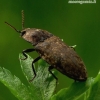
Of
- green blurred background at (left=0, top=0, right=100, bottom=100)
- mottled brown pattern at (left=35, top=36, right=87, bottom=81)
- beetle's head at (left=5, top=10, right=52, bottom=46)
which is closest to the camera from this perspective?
mottled brown pattern at (left=35, top=36, right=87, bottom=81)

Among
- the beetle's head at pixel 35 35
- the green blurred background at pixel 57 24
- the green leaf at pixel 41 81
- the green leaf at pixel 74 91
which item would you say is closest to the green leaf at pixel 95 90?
the green leaf at pixel 74 91

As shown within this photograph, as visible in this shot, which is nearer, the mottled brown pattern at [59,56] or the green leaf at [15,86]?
the green leaf at [15,86]

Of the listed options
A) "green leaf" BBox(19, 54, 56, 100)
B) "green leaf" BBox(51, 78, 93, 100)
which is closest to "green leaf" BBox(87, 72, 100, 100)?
"green leaf" BBox(51, 78, 93, 100)

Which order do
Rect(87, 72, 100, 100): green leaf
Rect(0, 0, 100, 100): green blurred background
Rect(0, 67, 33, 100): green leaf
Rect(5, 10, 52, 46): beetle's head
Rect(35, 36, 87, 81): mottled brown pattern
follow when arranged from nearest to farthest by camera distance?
Rect(87, 72, 100, 100): green leaf → Rect(0, 67, 33, 100): green leaf → Rect(35, 36, 87, 81): mottled brown pattern → Rect(5, 10, 52, 46): beetle's head → Rect(0, 0, 100, 100): green blurred background

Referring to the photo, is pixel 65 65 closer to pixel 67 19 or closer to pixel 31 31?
pixel 31 31

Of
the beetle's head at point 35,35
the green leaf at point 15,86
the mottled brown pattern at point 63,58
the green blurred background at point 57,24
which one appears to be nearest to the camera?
the green leaf at point 15,86

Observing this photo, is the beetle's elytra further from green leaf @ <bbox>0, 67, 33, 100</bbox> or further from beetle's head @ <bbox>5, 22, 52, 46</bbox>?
green leaf @ <bbox>0, 67, 33, 100</bbox>

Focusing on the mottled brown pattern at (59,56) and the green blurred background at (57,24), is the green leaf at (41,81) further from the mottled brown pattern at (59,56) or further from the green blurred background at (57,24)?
the green blurred background at (57,24)

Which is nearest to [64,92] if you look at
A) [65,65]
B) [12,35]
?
[65,65]
